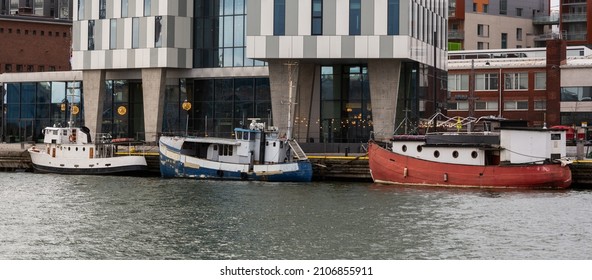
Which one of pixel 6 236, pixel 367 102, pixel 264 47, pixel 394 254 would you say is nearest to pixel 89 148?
pixel 264 47

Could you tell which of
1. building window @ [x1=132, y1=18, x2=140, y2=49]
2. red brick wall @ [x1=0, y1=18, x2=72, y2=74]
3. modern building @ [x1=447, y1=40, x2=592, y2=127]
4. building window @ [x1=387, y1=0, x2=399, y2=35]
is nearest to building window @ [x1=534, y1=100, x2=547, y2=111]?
modern building @ [x1=447, y1=40, x2=592, y2=127]

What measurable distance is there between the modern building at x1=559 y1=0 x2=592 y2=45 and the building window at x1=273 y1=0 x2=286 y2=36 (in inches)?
2825

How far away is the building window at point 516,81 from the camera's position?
141m

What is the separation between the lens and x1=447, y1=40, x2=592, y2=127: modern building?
137 meters

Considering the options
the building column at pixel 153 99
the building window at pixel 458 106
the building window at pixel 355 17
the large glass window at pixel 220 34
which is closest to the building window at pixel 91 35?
the building column at pixel 153 99

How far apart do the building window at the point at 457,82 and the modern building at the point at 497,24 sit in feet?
58.8

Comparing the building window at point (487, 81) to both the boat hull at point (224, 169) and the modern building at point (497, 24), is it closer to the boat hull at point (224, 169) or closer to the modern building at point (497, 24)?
the modern building at point (497, 24)

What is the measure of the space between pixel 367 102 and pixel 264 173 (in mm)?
19436

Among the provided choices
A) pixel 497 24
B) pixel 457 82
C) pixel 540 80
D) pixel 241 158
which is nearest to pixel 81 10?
pixel 241 158

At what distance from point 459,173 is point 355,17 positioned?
2177 cm

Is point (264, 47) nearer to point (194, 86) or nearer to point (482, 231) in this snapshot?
point (194, 86)

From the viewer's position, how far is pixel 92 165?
325ft

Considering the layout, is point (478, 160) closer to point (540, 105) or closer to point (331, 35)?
point (331, 35)

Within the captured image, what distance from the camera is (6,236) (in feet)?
184
